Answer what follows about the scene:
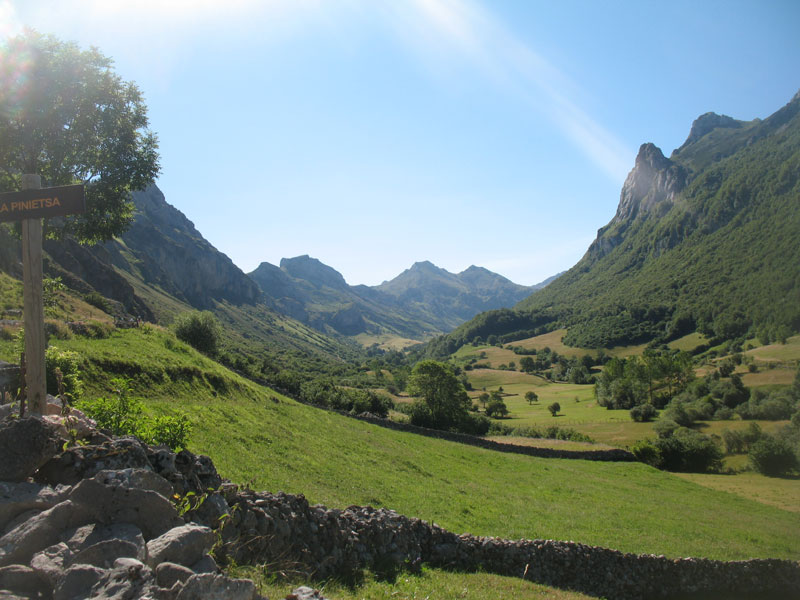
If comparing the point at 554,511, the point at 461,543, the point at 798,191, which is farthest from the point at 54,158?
the point at 798,191

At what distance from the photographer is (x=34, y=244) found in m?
7.86

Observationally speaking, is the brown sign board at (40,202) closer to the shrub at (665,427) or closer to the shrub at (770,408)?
the shrub at (665,427)

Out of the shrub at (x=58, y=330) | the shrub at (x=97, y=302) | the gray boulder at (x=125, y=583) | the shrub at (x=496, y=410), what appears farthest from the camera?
the shrub at (x=496, y=410)

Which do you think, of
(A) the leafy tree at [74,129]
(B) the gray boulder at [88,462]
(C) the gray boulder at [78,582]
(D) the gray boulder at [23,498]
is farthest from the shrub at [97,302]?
(C) the gray boulder at [78,582]

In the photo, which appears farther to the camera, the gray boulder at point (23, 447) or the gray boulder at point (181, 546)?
the gray boulder at point (23, 447)

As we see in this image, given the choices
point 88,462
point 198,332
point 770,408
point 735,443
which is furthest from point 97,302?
point 770,408

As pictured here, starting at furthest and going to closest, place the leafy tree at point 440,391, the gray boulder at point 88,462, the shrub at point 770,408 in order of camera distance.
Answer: the shrub at point 770,408 → the leafy tree at point 440,391 → the gray boulder at point 88,462

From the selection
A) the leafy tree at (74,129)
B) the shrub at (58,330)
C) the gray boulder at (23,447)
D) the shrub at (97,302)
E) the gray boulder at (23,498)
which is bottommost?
the gray boulder at (23,498)

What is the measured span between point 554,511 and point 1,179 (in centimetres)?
2956

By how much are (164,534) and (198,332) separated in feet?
188

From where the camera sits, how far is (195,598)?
4238 mm

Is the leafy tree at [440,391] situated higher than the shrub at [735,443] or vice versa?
the leafy tree at [440,391]

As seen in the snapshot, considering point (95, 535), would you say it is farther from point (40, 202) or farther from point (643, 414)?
point (643, 414)

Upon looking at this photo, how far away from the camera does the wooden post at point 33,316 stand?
25.3ft
